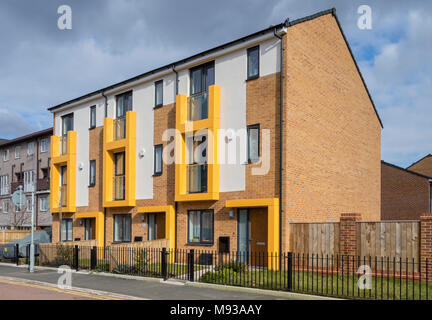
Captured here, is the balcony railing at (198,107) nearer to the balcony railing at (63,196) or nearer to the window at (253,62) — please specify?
the window at (253,62)

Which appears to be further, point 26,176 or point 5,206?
point 5,206

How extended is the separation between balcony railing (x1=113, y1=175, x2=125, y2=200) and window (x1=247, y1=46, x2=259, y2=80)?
9279 mm

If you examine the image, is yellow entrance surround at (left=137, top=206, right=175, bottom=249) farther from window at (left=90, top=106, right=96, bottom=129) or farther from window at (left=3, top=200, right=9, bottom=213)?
window at (left=3, top=200, right=9, bottom=213)

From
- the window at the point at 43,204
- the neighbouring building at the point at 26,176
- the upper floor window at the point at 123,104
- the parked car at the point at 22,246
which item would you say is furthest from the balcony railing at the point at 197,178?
the window at the point at 43,204

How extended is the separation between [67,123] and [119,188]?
7.07 m

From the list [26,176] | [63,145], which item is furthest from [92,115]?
[26,176]

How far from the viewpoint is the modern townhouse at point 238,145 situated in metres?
17.5

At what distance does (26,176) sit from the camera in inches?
1850

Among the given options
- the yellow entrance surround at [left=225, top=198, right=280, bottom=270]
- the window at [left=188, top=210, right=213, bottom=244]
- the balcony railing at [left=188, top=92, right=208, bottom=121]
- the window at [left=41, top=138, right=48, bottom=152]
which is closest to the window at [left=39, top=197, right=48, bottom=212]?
the window at [left=41, top=138, right=48, bottom=152]

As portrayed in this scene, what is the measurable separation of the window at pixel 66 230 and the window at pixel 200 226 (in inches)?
414

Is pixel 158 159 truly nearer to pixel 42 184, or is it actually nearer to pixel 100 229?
pixel 100 229
